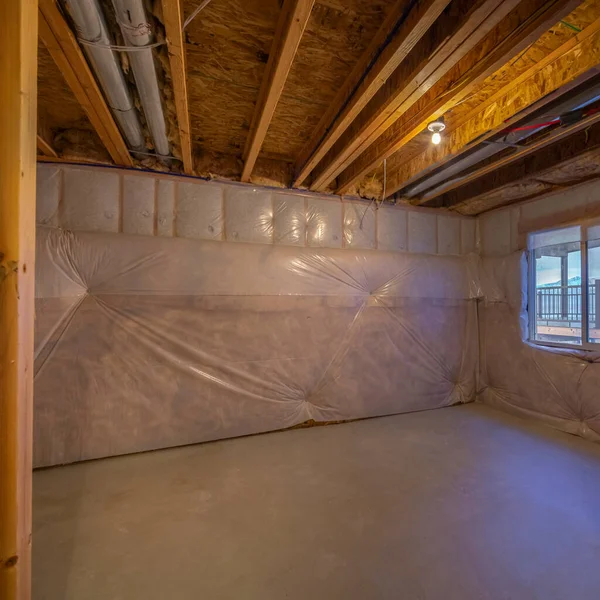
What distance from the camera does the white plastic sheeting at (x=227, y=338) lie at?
86.4 inches

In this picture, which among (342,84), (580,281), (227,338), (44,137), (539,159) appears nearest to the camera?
(342,84)

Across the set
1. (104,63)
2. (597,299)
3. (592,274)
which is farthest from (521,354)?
(104,63)

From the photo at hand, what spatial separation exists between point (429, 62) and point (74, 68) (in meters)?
1.55

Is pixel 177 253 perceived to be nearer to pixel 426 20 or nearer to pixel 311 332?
pixel 311 332

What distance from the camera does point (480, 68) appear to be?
1423 millimetres

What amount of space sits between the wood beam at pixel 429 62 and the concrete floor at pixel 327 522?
2065 millimetres

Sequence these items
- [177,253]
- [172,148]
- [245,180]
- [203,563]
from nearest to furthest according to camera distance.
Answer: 1. [203,563]
2. [172,148]
3. [177,253]
4. [245,180]

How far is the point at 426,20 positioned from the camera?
119cm

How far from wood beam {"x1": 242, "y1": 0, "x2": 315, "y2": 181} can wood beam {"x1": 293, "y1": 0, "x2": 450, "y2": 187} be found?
0.38 metres

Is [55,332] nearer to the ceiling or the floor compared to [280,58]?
nearer to the floor

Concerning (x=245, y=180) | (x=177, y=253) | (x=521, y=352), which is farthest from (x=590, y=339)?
(x=177, y=253)

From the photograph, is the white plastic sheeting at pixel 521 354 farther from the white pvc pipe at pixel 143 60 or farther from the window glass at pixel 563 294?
the white pvc pipe at pixel 143 60

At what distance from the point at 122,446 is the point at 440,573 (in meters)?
2.08

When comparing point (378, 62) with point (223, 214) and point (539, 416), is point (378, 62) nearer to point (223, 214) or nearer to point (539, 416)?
point (223, 214)
